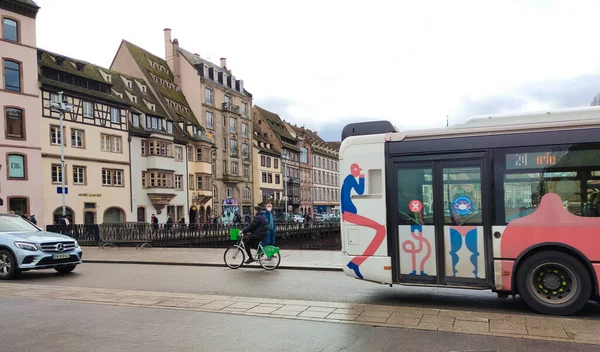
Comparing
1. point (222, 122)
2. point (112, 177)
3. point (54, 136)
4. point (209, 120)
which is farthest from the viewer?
point (222, 122)

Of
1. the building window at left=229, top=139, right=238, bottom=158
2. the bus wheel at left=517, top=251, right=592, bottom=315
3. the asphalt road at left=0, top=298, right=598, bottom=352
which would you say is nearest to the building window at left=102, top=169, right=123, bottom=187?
the building window at left=229, top=139, right=238, bottom=158

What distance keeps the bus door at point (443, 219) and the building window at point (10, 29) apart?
35.4 metres

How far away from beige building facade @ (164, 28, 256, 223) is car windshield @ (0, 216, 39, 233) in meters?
43.5

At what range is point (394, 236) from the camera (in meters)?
8.19

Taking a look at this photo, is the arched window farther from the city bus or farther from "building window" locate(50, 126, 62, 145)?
the city bus

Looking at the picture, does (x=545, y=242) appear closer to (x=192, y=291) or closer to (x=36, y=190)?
(x=192, y=291)

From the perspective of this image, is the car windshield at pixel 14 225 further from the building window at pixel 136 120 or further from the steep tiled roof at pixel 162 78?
the steep tiled roof at pixel 162 78

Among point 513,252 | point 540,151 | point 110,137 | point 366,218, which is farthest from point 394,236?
point 110,137

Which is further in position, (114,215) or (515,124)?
(114,215)

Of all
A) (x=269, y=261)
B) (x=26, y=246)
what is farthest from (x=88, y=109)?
(x=269, y=261)

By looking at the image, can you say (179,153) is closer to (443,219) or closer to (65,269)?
(65,269)

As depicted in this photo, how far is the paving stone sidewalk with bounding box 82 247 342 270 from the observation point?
547 inches

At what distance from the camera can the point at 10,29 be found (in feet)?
113

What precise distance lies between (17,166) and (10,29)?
9.82 m
